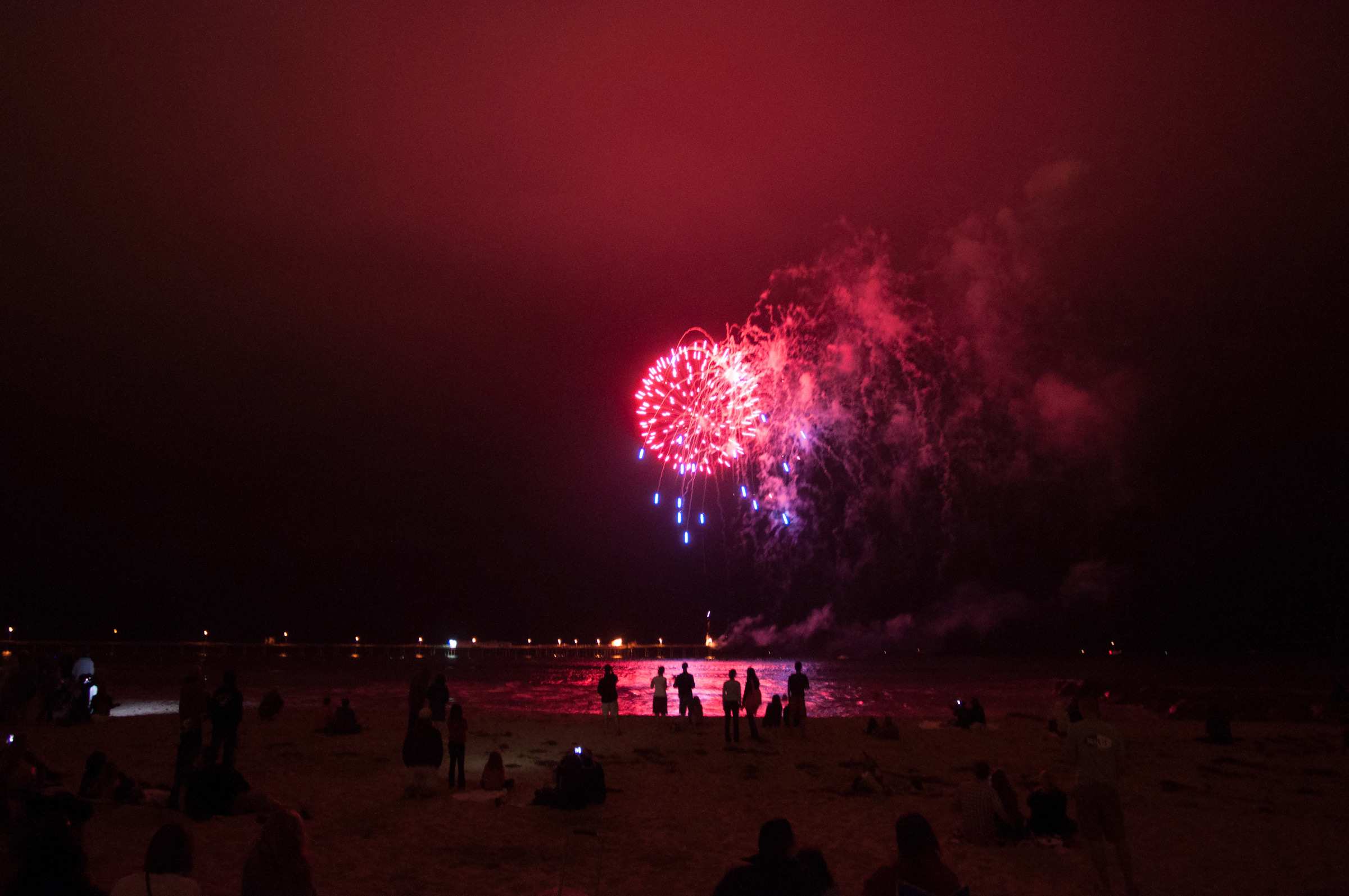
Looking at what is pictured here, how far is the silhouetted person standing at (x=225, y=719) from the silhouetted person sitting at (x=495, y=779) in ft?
11.6

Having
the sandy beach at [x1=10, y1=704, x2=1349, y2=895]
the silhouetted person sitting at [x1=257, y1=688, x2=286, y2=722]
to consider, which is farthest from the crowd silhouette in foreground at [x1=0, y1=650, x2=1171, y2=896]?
the silhouetted person sitting at [x1=257, y1=688, x2=286, y2=722]

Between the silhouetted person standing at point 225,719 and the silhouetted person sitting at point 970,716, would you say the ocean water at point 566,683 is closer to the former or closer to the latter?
the silhouetted person standing at point 225,719

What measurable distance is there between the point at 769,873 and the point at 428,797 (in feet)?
30.2

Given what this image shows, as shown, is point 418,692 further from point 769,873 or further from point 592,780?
point 769,873

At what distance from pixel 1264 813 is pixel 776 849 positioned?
11.6m

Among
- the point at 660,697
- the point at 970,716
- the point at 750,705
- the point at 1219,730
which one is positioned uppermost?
the point at 750,705

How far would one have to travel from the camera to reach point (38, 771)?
9.06 meters

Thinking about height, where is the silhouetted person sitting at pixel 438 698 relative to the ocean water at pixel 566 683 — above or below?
above

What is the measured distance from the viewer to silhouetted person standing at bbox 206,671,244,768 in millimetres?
12031

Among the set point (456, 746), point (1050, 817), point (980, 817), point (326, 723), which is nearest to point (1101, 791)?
point (980, 817)

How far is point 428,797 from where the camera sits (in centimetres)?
1206

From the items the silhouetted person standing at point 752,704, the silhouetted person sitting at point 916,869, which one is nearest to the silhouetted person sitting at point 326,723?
the silhouetted person standing at point 752,704

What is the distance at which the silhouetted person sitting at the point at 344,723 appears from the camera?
17.3 m

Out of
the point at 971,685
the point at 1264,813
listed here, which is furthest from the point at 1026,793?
the point at 971,685
